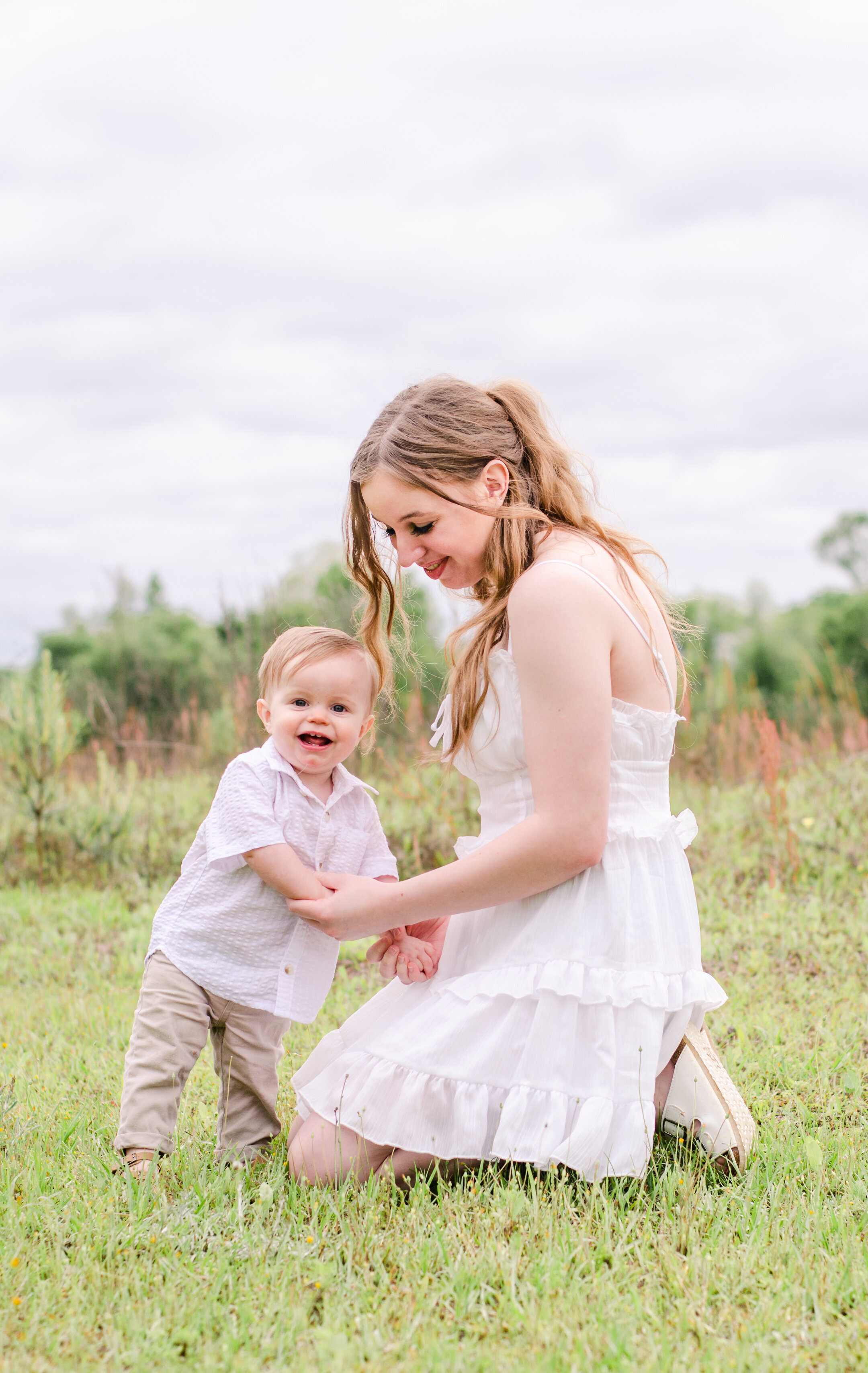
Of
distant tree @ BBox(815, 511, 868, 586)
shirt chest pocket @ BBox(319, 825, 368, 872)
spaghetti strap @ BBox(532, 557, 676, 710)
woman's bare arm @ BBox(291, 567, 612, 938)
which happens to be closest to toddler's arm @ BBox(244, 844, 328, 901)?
shirt chest pocket @ BBox(319, 825, 368, 872)

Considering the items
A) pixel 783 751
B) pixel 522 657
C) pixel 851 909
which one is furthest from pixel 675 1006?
pixel 783 751

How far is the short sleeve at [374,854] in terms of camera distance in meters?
2.72

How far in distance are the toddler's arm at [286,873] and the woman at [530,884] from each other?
0.04m

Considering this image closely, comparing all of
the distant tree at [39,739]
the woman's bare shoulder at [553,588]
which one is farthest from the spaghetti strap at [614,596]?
the distant tree at [39,739]

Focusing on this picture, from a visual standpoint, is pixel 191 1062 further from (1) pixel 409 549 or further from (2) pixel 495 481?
(2) pixel 495 481

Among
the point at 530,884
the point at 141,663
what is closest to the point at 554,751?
the point at 530,884

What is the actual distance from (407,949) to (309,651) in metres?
0.72

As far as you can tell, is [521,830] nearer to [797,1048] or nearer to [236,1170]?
[236,1170]

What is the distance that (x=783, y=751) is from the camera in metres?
6.84

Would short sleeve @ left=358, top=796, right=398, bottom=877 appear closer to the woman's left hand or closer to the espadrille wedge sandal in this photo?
the woman's left hand

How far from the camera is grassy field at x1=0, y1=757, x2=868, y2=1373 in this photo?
1752 mm

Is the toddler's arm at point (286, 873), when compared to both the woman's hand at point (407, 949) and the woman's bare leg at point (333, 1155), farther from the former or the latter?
the woman's bare leg at point (333, 1155)

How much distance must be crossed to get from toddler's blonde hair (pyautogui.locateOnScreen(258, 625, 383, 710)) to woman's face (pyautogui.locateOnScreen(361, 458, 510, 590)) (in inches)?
9.1

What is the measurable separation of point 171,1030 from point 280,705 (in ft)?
2.50
